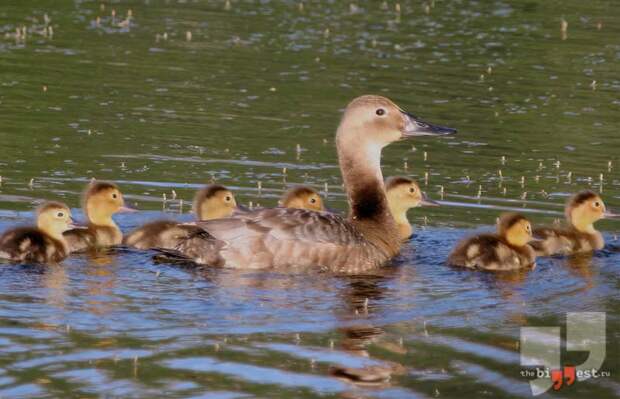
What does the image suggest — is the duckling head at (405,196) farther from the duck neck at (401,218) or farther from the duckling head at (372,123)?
the duckling head at (372,123)

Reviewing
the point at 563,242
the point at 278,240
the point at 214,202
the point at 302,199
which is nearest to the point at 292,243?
the point at 278,240

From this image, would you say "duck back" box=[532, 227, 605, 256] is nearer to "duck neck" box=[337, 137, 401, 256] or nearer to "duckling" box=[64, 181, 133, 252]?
"duck neck" box=[337, 137, 401, 256]

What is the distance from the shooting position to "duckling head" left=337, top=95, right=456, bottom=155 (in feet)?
41.6

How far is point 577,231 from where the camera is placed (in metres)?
13.0

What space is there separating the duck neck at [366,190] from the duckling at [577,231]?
4.50 ft

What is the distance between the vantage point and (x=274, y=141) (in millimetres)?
16453

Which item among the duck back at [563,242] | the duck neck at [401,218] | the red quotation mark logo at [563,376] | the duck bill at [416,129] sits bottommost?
the red quotation mark logo at [563,376]

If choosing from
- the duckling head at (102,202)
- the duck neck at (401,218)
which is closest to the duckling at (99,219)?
the duckling head at (102,202)

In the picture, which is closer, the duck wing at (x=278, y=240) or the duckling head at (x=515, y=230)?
the duck wing at (x=278, y=240)

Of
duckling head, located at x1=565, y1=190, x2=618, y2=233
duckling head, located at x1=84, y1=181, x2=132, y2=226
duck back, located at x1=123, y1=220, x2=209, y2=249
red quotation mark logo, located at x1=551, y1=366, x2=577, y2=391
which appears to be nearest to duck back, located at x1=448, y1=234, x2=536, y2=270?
duckling head, located at x1=565, y1=190, x2=618, y2=233

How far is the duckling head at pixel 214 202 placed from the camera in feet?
41.4

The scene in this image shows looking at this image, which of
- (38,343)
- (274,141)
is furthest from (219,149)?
(38,343)

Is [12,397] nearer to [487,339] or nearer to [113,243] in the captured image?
[487,339]

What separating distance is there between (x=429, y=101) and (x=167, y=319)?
9.97 m
